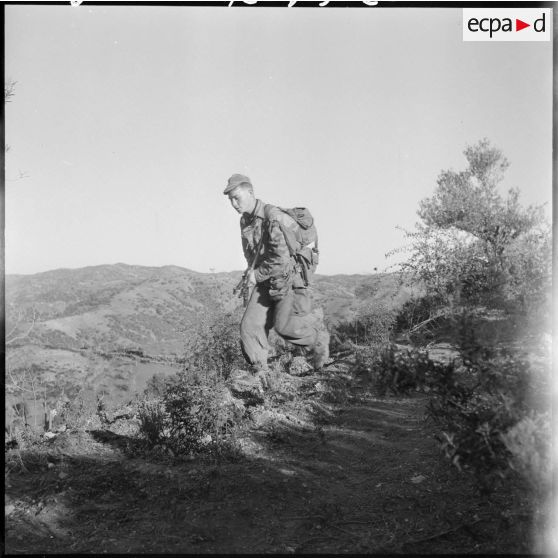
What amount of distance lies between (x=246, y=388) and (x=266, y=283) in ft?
4.41

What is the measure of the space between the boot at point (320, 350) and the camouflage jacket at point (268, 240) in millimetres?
1094

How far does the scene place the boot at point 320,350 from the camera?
6344mm

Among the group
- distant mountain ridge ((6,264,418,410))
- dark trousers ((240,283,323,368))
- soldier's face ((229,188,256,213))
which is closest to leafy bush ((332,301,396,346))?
distant mountain ridge ((6,264,418,410))

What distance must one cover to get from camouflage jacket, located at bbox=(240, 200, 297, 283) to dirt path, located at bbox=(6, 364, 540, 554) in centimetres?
175

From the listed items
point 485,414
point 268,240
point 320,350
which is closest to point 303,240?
point 268,240

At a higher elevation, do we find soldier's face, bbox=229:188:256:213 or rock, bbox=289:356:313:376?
soldier's face, bbox=229:188:256:213

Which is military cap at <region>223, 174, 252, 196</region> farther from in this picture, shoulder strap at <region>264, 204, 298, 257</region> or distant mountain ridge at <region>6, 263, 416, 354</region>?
distant mountain ridge at <region>6, 263, 416, 354</region>

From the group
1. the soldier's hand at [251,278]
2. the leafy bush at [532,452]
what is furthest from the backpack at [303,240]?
the leafy bush at [532,452]

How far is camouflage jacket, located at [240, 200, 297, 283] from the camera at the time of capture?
5590mm

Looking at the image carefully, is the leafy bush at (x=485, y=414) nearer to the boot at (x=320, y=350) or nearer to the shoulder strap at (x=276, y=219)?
the shoulder strap at (x=276, y=219)

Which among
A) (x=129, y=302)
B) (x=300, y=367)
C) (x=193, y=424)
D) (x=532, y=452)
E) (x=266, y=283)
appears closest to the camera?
Answer: (x=532, y=452)

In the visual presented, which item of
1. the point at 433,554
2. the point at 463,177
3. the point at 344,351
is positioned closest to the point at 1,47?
the point at 433,554

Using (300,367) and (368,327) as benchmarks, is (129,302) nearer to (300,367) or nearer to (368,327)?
(368,327)

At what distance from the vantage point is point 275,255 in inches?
223
